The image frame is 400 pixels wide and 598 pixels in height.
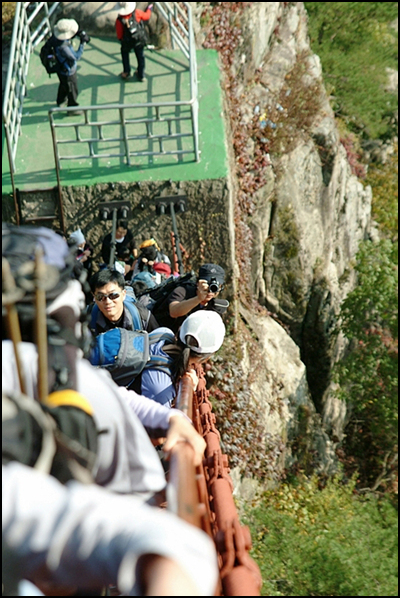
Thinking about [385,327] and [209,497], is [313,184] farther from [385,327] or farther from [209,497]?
[209,497]

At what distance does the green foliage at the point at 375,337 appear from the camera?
1298 cm

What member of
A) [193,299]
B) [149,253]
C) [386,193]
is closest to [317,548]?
[149,253]

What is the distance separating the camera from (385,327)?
13578 millimetres

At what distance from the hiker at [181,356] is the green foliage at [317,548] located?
598 centimetres

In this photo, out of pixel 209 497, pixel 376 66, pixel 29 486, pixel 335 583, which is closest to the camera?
pixel 29 486

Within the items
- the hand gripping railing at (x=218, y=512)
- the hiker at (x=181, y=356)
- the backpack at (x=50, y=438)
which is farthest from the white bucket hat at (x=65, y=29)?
the backpack at (x=50, y=438)

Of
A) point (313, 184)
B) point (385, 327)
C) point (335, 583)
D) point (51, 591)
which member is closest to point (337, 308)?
point (385, 327)

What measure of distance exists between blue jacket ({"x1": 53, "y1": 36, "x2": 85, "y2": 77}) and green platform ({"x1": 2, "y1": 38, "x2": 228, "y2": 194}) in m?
0.89

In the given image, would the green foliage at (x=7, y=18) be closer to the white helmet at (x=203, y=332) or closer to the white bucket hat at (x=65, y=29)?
the white bucket hat at (x=65, y=29)

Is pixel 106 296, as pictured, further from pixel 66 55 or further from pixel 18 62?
pixel 18 62

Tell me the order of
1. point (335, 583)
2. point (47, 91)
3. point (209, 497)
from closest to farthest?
point (209, 497)
point (335, 583)
point (47, 91)

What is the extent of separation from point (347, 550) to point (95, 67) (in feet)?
26.8

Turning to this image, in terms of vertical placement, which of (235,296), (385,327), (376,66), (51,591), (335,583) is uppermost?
(376,66)

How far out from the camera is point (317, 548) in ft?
30.0
